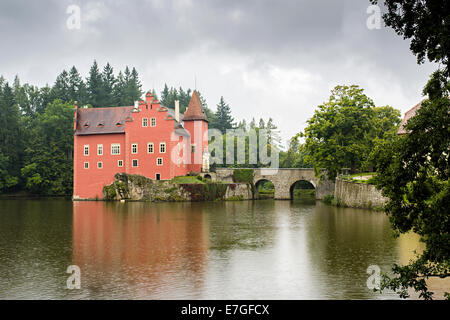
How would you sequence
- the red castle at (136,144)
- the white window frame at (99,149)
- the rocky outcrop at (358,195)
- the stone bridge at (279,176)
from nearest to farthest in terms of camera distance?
the rocky outcrop at (358,195) < the red castle at (136,144) < the white window frame at (99,149) < the stone bridge at (279,176)

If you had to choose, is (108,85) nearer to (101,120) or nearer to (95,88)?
(95,88)

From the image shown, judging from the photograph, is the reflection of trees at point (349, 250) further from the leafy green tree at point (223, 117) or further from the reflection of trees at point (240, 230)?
the leafy green tree at point (223, 117)

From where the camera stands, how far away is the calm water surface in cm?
1250

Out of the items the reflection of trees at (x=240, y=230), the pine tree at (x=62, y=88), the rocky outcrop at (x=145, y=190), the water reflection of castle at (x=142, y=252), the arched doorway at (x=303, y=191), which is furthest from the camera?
the pine tree at (x=62, y=88)

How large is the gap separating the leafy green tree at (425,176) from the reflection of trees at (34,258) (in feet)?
27.2

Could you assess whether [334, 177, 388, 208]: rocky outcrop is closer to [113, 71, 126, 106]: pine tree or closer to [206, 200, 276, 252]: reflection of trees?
[206, 200, 276, 252]: reflection of trees

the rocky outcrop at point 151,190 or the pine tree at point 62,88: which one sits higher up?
the pine tree at point 62,88

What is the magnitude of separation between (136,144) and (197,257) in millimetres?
36792

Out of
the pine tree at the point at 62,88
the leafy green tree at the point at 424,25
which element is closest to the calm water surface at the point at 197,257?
the leafy green tree at the point at 424,25

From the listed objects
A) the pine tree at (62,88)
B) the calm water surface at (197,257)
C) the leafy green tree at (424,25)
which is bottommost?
the calm water surface at (197,257)

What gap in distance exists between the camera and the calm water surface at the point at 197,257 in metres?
12.5

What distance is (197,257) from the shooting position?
55.8ft

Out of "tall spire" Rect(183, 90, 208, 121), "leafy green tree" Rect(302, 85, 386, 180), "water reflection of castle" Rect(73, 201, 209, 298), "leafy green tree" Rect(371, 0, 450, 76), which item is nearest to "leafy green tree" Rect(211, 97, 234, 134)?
"tall spire" Rect(183, 90, 208, 121)
